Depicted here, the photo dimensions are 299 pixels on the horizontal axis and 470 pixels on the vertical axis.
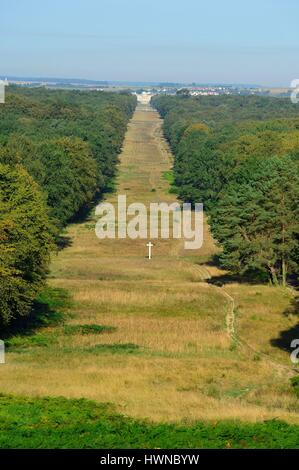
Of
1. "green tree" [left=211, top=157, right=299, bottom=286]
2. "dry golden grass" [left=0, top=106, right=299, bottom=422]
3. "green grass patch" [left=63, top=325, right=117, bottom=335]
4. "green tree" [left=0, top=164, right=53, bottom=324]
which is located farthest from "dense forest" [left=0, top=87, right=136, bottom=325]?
"green tree" [left=211, top=157, right=299, bottom=286]

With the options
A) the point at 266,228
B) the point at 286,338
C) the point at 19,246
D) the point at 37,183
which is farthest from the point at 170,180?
the point at 19,246

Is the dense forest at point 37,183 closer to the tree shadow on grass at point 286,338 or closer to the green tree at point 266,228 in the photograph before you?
the tree shadow on grass at point 286,338

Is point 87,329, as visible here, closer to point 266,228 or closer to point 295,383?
point 295,383

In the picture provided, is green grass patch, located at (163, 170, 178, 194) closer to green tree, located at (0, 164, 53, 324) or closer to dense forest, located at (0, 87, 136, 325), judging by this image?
dense forest, located at (0, 87, 136, 325)

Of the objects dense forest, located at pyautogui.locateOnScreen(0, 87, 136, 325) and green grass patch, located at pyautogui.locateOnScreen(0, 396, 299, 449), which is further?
dense forest, located at pyautogui.locateOnScreen(0, 87, 136, 325)

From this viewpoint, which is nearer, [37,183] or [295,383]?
[295,383]

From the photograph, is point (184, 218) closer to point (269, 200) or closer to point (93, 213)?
point (93, 213)
